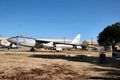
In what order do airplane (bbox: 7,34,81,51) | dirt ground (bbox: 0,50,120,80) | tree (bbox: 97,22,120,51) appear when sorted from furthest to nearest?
tree (bbox: 97,22,120,51)
airplane (bbox: 7,34,81,51)
dirt ground (bbox: 0,50,120,80)

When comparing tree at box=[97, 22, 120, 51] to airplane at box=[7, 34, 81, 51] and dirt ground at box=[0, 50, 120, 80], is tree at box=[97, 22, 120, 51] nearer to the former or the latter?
airplane at box=[7, 34, 81, 51]

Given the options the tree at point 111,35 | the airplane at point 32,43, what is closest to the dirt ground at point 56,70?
the airplane at point 32,43

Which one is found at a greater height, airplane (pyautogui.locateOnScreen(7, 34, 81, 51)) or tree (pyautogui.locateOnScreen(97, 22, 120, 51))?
tree (pyautogui.locateOnScreen(97, 22, 120, 51))

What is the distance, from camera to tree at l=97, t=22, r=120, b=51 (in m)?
106

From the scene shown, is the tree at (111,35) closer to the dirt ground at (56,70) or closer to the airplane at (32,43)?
the airplane at (32,43)

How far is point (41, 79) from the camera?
1853cm

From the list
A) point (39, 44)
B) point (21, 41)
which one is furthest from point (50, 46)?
point (21, 41)

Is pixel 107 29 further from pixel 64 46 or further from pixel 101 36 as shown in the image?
pixel 64 46

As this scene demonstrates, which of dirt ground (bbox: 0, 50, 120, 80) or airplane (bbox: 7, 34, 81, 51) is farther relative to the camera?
airplane (bbox: 7, 34, 81, 51)

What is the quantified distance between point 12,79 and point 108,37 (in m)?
93.6

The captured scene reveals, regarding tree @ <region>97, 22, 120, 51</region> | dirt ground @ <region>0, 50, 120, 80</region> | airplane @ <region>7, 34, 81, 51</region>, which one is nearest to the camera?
dirt ground @ <region>0, 50, 120, 80</region>

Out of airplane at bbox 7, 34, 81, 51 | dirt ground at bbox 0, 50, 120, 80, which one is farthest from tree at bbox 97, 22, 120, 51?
dirt ground at bbox 0, 50, 120, 80

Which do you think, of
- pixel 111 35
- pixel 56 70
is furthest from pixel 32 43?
pixel 56 70

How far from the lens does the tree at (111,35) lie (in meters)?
106
